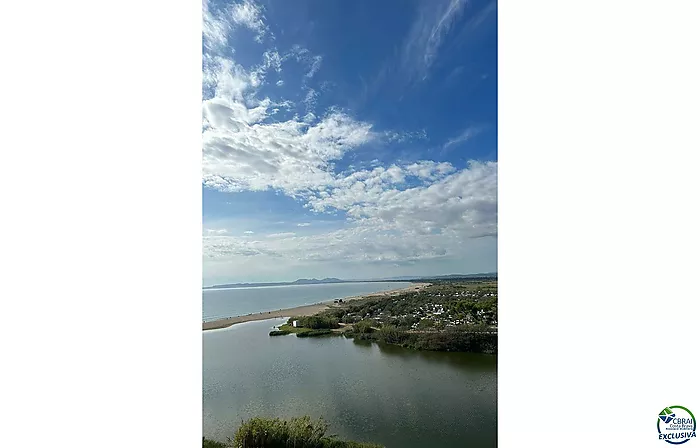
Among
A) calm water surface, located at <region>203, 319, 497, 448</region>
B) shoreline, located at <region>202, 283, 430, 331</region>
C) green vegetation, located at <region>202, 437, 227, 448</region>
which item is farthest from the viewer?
shoreline, located at <region>202, 283, 430, 331</region>

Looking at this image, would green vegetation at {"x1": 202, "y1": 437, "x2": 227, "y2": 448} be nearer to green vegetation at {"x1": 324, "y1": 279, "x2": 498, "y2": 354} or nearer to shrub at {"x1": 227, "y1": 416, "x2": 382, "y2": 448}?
shrub at {"x1": 227, "y1": 416, "x2": 382, "y2": 448}

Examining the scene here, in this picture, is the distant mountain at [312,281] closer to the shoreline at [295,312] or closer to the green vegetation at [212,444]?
the shoreline at [295,312]

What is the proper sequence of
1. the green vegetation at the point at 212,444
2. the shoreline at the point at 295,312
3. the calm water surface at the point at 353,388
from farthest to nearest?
the shoreline at the point at 295,312 < the green vegetation at the point at 212,444 < the calm water surface at the point at 353,388

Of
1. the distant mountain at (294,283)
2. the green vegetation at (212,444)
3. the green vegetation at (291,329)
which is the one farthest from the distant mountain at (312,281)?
the green vegetation at (212,444)

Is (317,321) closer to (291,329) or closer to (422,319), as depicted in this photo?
(291,329)

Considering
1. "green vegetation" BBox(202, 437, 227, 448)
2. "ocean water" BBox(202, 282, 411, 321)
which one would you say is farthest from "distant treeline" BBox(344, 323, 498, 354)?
"green vegetation" BBox(202, 437, 227, 448)

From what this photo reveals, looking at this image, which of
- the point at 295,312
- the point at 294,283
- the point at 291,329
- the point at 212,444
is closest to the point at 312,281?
the point at 294,283
